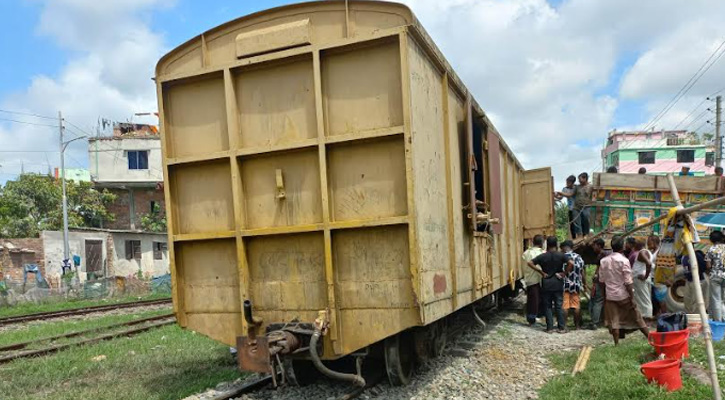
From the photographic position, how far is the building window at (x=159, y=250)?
103 ft

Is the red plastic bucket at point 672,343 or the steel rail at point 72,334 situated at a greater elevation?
the red plastic bucket at point 672,343

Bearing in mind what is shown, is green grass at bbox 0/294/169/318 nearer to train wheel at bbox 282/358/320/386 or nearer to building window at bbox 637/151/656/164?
train wheel at bbox 282/358/320/386

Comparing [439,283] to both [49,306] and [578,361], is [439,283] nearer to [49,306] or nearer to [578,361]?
[578,361]

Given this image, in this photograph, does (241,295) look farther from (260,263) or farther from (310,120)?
(310,120)

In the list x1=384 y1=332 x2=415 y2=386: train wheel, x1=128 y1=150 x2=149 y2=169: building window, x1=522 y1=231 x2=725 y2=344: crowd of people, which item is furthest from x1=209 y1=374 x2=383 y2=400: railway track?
x1=128 y1=150 x2=149 y2=169: building window

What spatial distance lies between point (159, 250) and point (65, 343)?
22447mm

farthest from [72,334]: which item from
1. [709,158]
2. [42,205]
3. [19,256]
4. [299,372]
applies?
[709,158]

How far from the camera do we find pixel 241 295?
4773 mm

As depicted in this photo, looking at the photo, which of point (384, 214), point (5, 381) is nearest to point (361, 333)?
point (384, 214)

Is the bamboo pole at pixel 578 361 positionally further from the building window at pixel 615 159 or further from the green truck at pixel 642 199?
the building window at pixel 615 159

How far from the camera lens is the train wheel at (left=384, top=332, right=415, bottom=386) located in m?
4.97

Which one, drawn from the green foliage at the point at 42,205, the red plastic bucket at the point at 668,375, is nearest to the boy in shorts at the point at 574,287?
the red plastic bucket at the point at 668,375

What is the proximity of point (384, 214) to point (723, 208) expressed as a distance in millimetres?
8499

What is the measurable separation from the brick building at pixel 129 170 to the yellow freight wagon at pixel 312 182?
3361 cm
